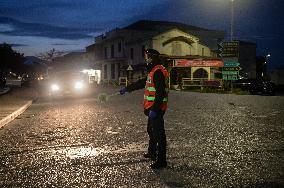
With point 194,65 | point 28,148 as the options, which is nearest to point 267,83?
point 194,65

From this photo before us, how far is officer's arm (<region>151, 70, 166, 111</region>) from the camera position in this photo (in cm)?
645

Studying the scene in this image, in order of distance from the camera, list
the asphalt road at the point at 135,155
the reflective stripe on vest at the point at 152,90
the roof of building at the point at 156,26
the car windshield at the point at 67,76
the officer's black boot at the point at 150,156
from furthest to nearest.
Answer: the roof of building at the point at 156,26
the car windshield at the point at 67,76
the officer's black boot at the point at 150,156
the reflective stripe on vest at the point at 152,90
the asphalt road at the point at 135,155

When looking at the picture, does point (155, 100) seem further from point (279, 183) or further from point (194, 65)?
point (194, 65)

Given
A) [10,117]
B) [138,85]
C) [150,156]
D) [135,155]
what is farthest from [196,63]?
[150,156]

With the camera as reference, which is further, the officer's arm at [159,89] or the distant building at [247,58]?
the distant building at [247,58]

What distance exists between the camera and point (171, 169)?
20.8ft

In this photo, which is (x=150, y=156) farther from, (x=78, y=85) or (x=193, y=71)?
(x=193, y=71)

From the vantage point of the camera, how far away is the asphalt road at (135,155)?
5.70 metres

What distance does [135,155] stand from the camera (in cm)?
751

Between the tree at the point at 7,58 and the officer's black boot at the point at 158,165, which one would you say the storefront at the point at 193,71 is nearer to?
the officer's black boot at the point at 158,165

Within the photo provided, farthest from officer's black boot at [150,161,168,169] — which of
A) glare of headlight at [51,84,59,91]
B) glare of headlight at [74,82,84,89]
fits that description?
glare of headlight at [74,82,84,89]

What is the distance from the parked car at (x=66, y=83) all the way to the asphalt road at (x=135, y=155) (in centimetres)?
2334

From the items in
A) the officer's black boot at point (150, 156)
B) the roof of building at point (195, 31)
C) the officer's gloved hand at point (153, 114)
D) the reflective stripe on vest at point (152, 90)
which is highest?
the roof of building at point (195, 31)

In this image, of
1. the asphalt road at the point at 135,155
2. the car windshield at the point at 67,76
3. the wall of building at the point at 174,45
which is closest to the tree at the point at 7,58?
the wall of building at the point at 174,45
